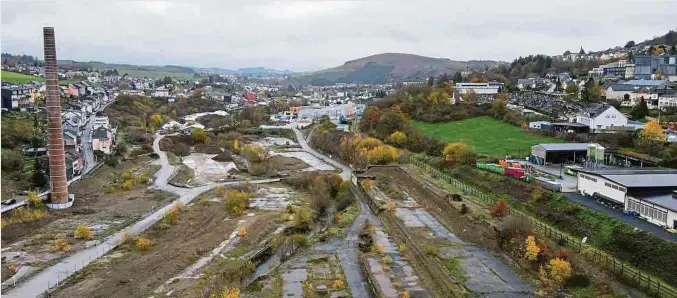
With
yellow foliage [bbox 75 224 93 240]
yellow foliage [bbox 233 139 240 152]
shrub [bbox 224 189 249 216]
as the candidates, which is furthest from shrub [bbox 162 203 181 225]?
yellow foliage [bbox 233 139 240 152]

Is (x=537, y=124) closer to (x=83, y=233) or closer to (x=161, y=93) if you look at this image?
(x=83, y=233)

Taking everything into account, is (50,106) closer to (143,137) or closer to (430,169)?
(430,169)

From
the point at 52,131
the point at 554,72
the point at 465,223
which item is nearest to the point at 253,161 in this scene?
the point at 52,131

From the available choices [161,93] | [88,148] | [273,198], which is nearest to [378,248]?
[273,198]

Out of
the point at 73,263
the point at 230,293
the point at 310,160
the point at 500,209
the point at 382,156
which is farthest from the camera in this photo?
the point at 310,160

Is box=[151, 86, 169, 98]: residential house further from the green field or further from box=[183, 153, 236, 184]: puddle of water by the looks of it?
the green field

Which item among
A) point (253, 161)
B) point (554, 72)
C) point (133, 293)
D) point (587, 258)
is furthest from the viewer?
point (554, 72)

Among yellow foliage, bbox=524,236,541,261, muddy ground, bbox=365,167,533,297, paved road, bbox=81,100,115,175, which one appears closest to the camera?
muddy ground, bbox=365,167,533,297
